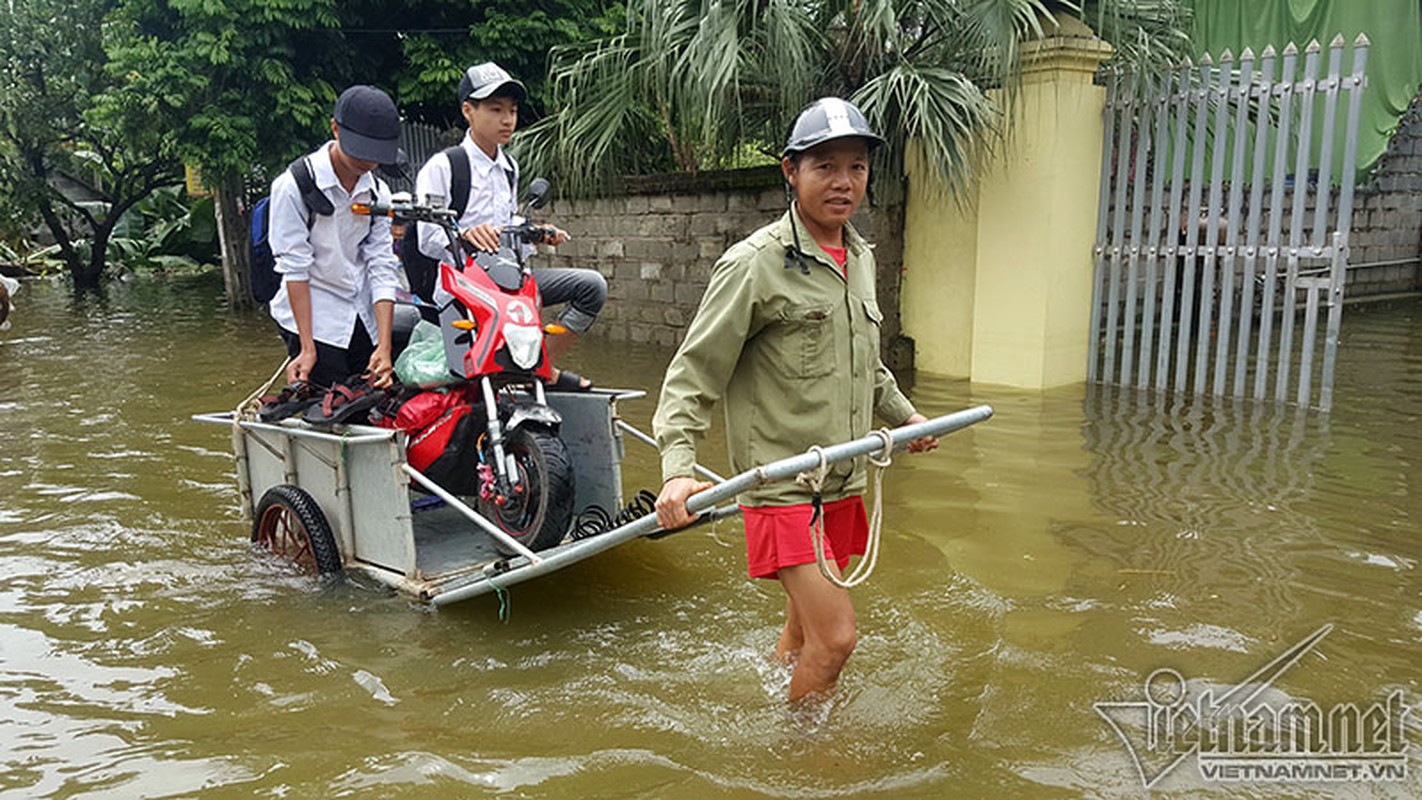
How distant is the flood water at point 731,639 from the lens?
3041mm

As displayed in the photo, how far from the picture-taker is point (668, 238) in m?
10.3

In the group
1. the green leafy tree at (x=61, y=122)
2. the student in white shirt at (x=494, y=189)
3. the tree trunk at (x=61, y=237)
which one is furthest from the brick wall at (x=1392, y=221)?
the tree trunk at (x=61, y=237)

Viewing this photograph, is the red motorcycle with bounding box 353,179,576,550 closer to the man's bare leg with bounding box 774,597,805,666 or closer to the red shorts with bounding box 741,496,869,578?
the man's bare leg with bounding box 774,597,805,666

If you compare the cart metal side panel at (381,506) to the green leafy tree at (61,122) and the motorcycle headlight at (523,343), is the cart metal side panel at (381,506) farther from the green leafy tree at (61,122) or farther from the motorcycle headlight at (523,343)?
the green leafy tree at (61,122)

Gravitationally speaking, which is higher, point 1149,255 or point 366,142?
point 366,142

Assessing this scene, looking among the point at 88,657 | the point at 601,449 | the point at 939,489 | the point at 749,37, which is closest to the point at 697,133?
the point at 749,37

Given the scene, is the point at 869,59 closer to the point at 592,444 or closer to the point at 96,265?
the point at 592,444

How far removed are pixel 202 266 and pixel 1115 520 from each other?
25995mm

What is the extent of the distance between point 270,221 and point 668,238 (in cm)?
602

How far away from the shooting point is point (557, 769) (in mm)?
3025

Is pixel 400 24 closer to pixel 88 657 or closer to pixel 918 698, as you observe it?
pixel 88 657

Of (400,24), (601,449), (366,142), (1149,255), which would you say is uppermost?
(400,24)

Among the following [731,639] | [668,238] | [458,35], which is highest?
[458,35]

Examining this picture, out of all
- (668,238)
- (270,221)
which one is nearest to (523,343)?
(270,221)
